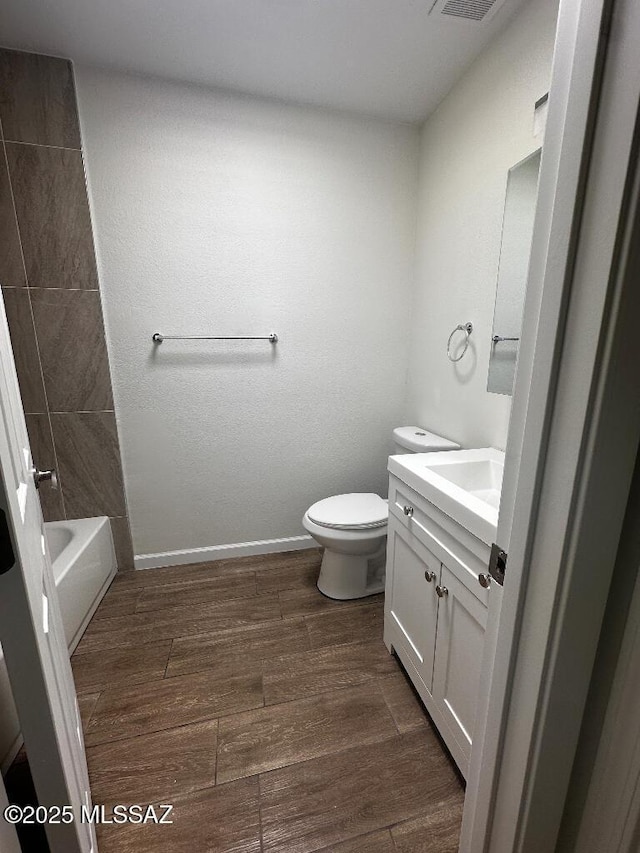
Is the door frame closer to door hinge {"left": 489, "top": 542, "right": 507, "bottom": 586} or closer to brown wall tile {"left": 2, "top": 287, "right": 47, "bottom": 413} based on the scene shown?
door hinge {"left": 489, "top": 542, "right": 507, "bottom": 586}

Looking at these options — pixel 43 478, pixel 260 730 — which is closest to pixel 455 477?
pixel 260 730

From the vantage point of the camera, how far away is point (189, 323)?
1.93m

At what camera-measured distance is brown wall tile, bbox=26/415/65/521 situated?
1863 mm

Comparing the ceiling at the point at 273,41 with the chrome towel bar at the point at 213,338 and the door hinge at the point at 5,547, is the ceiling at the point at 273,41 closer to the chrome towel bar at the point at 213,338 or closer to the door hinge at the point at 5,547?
the chrome towel bar at the point at 213,338

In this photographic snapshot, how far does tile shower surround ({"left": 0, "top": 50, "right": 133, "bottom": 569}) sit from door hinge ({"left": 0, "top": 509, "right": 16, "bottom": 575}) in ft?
4.97

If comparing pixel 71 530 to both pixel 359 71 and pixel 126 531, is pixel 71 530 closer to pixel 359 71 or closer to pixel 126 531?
pixel 126 531

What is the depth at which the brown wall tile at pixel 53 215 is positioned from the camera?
5.37 ft

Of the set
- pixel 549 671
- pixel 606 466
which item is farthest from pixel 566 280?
pixel 549 671

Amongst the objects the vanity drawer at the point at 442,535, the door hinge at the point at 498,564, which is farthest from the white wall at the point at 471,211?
the door hinge at the point at 498,564

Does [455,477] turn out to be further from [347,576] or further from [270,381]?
[270,381]

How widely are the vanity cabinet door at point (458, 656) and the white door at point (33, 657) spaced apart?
0.94m

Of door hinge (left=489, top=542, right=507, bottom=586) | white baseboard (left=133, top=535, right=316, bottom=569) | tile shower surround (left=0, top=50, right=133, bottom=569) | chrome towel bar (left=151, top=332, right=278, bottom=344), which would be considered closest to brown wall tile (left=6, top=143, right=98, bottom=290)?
tile shower surround (left=0, top=50, right=133, bottom=569)

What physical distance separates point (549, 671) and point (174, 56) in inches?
95.0

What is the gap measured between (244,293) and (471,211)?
46.6 inches
